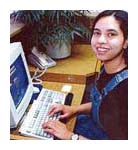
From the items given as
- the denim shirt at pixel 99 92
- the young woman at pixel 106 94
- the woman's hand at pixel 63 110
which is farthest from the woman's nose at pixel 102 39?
the woman's hand at pixel 63 110

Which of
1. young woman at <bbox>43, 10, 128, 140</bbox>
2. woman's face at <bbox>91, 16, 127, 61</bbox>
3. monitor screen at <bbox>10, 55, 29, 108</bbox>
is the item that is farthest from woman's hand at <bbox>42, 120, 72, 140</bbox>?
woman's face at <bbox>91, 16, 127, 61</bbox>

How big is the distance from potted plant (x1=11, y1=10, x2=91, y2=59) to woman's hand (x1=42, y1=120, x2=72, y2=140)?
0.83 feet

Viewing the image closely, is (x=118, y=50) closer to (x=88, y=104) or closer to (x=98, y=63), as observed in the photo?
(x=98, y=63)

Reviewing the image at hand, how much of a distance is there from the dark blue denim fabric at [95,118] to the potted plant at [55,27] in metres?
0.15

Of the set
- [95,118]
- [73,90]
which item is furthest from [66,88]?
[95,118]

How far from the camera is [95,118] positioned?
1.11m

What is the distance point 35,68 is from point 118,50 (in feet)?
0.86

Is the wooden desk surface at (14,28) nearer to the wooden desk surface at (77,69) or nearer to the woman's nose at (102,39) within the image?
the wooden desk surface at (77,69)

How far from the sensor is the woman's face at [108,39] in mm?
1075

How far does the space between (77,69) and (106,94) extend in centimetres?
13

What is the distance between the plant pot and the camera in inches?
47.8
